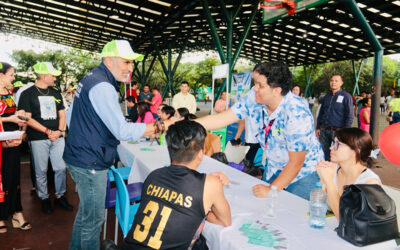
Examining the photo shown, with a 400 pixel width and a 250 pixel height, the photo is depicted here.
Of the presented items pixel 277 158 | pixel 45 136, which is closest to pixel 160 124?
pixel 277 158

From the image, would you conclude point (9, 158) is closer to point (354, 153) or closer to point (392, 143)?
point (354, 153)

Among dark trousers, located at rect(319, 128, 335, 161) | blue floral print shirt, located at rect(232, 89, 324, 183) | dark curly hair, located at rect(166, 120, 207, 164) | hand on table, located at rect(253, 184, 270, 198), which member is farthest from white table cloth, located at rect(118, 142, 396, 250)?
dark trousers, located at rect(319, 128, 335, 161)

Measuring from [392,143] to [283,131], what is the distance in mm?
688

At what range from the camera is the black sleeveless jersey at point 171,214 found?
3.93ft

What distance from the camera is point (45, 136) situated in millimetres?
3270

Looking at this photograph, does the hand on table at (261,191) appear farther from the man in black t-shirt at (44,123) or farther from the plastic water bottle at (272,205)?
the man in black t-shirt at (44,123)

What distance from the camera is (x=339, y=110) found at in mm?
4820

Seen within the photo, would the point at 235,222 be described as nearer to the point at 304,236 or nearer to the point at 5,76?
the point at 304,236

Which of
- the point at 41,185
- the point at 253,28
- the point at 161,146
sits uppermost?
the point at 253,28

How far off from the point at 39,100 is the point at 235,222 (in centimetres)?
283

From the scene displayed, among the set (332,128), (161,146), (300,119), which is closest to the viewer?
(300,119)

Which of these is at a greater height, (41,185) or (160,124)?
(160,124)

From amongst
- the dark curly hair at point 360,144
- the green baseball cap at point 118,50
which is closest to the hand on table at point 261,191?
the dark curly hair at point 360,144

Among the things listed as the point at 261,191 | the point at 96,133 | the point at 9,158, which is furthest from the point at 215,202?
the point at 9,158
